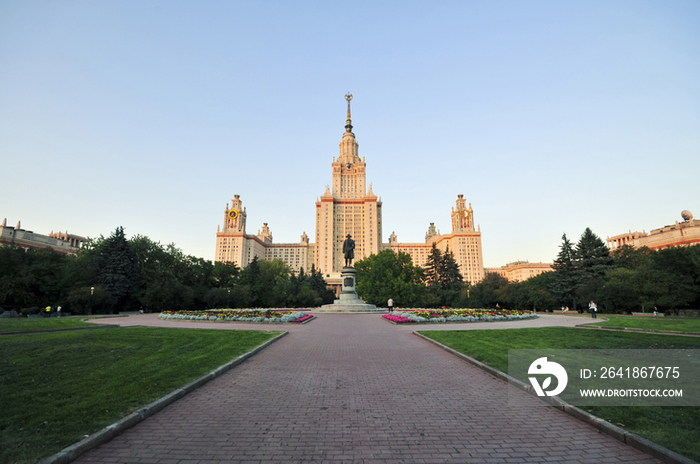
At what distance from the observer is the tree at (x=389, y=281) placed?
178ft

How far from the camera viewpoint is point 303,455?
4.55m

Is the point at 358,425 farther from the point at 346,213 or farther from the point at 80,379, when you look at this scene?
the point at 346,213

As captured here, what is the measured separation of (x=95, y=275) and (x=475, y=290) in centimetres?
6146

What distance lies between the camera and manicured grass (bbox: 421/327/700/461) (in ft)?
15.7

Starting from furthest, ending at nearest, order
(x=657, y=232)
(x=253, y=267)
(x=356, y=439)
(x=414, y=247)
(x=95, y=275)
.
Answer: (x=414, y=247) < (x=657, y=232) < (x=253, y=267) < (x=95, y=275) < (x=356, y=439)

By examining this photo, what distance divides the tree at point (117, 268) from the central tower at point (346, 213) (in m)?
88.2

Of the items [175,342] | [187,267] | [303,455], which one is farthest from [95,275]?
[303,455]

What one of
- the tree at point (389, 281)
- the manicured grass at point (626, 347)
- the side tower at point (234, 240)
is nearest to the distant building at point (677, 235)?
the tree at point (389, 281)

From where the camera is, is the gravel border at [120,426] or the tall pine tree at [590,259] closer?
the gravel border at [120,426]

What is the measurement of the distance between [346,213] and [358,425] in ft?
458

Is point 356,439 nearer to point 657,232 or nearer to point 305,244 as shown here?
Result: point 657,232

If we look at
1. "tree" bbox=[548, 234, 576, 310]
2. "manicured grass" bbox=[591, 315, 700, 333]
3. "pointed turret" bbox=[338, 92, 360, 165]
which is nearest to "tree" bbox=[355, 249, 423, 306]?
"tree" bbox=[548, 234, 576, 310]

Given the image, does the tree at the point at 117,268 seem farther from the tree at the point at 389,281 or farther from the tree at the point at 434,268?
the tree at the point at 434,268
